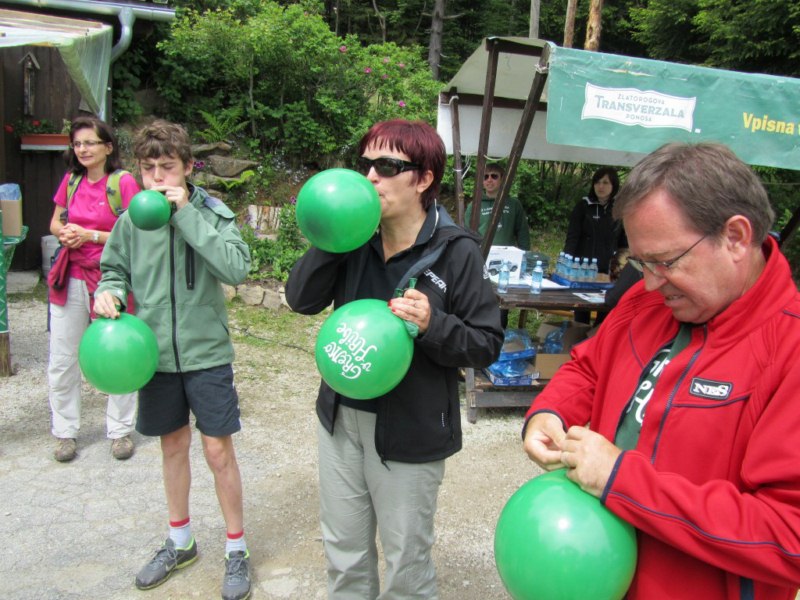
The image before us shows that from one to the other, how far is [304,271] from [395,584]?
3.78ft

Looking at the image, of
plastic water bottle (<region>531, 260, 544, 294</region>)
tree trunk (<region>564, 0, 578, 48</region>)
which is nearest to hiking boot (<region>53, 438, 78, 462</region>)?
plastic water bottle (<region>531, 260, 544, 294</region>)

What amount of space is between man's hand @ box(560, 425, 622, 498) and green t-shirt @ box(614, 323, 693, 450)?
0.33 feet

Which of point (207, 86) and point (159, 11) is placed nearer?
point (159, 11)

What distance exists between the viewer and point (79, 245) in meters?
3.66

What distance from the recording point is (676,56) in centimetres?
1383

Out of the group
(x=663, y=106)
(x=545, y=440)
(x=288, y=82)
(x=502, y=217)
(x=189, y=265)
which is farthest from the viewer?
(x=288, y=82)

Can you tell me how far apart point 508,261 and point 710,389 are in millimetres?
4049

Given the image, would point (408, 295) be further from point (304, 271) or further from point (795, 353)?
point (795, 353)

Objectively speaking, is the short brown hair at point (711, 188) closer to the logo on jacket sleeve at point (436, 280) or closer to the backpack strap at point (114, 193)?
the logo on jacket sleeve at point (436, 280)

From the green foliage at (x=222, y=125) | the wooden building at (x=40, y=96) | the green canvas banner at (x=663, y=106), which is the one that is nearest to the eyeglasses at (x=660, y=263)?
the green canvas banner at (x=663, y=106)

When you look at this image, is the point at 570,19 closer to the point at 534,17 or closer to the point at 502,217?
the point at 534,17

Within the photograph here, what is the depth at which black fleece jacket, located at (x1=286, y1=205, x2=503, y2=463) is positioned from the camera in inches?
80.1

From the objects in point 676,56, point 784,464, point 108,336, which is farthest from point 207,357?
point 676,56

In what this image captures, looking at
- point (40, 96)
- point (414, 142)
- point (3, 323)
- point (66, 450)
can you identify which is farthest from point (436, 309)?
point (40, 96)
